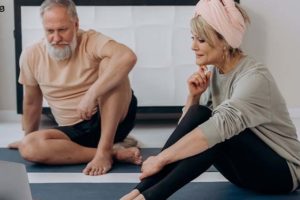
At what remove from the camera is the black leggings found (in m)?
2.48

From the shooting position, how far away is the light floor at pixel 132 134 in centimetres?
319

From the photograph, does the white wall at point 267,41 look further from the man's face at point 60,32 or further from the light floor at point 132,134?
the man's face at point 60,32

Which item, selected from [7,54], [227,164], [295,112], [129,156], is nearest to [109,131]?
[129,156]

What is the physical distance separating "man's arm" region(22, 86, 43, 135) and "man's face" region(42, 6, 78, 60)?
0.29 m

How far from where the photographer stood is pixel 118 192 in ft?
9.75

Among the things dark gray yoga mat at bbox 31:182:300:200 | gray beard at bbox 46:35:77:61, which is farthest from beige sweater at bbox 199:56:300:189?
gray beard at bbox 46:35:77:61

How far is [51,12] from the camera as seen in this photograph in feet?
10.8

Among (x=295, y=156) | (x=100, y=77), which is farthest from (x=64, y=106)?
(x=295, y=156)

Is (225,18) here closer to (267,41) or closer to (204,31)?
(204,31)

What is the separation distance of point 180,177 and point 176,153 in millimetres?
97

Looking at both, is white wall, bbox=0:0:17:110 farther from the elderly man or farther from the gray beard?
the gray beard

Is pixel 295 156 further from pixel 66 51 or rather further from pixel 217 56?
pixel 66 51

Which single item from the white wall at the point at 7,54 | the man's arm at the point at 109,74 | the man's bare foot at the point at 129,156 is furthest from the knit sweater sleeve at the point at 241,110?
the white wall at the point at 7,54

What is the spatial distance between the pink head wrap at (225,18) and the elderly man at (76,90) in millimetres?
832
